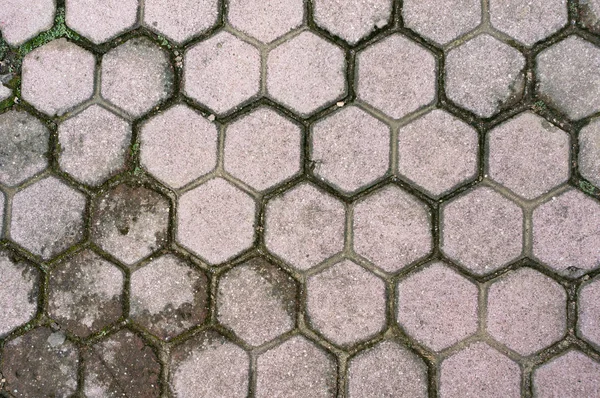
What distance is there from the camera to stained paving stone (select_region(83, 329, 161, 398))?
6.72 ft

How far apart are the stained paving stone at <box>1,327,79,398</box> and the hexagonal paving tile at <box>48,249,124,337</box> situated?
8cm

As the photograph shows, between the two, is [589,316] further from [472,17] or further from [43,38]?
[43,38]

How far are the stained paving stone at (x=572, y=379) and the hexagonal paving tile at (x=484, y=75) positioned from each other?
94cm

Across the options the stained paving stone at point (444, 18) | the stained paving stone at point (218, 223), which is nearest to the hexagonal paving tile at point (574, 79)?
the stained paving stone at point (444, 18)

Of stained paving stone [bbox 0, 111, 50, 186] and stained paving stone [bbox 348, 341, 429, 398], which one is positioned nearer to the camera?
stained paving stone [bbox 348, 341, 429, 398]

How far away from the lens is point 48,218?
2.09 metres

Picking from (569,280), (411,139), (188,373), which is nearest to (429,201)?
(411,139)

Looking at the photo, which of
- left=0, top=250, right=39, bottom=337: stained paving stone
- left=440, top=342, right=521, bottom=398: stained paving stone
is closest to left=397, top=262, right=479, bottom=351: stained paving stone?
left=440, top=342, right=521, bottom=398: stained paving stone

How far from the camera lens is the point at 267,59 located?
2082 millimetres

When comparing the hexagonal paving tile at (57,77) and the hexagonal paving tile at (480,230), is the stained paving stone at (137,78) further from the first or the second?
the hexagonal paving tile at (480,230)

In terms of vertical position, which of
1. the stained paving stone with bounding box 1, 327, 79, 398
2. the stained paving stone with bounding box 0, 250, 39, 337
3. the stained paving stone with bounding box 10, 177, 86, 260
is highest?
the stained paving stone with bounding box 10, 177, 86, 260

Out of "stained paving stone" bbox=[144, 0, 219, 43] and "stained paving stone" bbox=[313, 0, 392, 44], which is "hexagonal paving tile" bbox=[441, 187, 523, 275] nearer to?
"stained paving stone" bbox=[313, 0, 392, 44]

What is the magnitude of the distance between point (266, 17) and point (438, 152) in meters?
0.82

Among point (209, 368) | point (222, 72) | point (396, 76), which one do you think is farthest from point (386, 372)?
point (222, 72)
